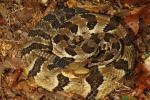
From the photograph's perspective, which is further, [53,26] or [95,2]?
[95,2]

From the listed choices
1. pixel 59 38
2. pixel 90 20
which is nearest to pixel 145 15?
pixel 90 20

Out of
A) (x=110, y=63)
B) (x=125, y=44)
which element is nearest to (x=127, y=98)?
(x=110, y=63)

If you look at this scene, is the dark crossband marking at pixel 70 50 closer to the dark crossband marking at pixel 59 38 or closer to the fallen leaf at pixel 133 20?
the dark crossband marking at pixel 59 38

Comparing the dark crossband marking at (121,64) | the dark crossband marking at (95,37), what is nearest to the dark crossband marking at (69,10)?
the dark crossband marking at (95,37)

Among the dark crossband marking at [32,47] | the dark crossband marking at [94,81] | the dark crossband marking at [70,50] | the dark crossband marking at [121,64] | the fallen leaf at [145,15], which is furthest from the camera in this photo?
the fallen leaf at [145,15]

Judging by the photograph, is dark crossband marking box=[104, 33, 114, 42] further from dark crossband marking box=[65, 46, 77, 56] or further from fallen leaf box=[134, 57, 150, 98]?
fallen leaf box=[134, 57, 150, 98]

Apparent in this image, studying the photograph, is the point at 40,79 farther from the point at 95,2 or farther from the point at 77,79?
the point at 95,2

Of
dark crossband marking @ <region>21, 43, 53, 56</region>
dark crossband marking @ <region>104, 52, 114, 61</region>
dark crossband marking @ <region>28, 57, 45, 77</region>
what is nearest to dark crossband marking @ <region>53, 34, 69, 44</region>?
dark crossband marking @ <region>21, 43, 53, 56</region>
